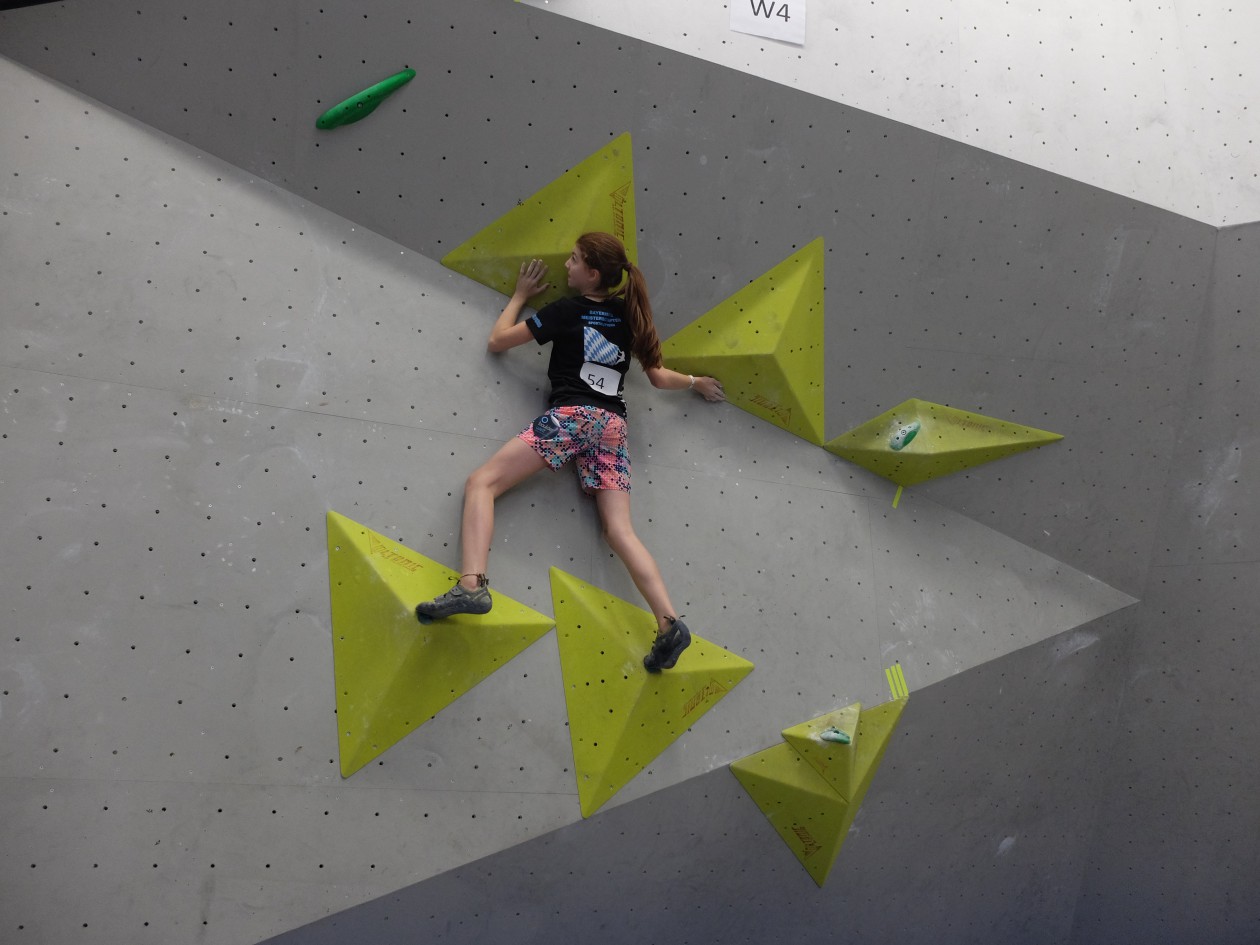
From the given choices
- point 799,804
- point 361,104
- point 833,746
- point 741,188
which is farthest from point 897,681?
point 361,104

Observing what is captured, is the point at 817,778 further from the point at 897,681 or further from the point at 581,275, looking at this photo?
the point at 581,275

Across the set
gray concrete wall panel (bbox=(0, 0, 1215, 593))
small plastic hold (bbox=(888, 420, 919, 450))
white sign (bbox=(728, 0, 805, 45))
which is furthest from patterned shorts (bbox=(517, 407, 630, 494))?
white sign (bbox=(728, 0, 805, 45))

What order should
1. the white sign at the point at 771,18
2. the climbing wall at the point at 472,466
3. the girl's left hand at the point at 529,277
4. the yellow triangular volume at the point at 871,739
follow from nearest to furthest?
the climbing wall at the point at 472,466, the girl's left hand at the point at 529,277, the white sign at the point at 771,18, the yellow triangular volume at the point at 871,739

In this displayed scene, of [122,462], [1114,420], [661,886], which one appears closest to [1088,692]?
[1114,420]

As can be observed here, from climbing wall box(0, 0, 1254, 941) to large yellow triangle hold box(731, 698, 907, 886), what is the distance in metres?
0.06

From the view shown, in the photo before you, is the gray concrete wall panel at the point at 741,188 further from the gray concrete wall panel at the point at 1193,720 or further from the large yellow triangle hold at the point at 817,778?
the large yellow triangle hold at the point at 817,778

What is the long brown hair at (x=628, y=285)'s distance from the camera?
9.65 ft

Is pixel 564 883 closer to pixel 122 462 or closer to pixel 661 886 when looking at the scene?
pixel 661 886

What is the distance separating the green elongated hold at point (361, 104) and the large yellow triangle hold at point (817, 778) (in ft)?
7.21

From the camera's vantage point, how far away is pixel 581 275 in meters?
2.96

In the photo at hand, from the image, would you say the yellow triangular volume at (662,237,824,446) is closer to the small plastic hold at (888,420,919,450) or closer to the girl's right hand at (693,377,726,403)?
the girl's right hand at (693,377,726,403)

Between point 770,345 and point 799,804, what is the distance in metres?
1.46

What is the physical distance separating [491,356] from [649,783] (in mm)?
1344

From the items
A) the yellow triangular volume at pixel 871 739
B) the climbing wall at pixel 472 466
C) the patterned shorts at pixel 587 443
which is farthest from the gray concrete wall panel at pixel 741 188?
the yellow triangular volume at pixel 871 739
